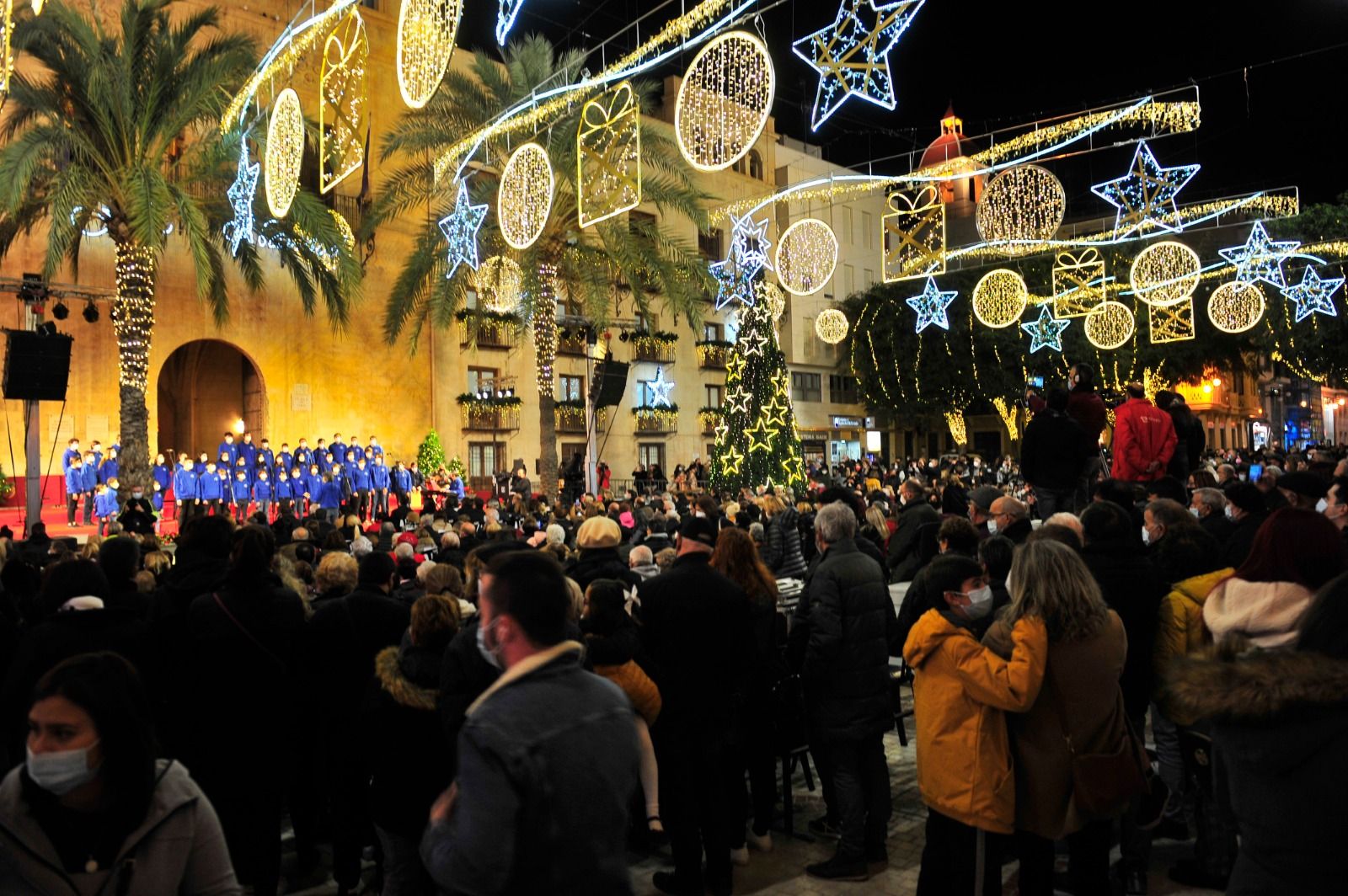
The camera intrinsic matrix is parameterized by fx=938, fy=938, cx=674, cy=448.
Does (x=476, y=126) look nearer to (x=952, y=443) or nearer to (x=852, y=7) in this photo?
(x=852, y=7)

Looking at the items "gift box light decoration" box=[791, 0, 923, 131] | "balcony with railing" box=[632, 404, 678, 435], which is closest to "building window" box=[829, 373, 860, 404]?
"balcony with railing" box=[632, 404, 678, 435]

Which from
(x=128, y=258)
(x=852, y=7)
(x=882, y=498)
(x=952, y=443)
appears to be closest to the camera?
(x=852, y=7)

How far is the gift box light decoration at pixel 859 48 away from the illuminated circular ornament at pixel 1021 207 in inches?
282

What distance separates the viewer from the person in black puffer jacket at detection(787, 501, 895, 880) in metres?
4.89

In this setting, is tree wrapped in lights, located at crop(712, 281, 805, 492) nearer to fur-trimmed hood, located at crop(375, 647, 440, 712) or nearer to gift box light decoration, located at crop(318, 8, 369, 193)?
gift box light decoration, located at crop(318, 8, 369, 193)

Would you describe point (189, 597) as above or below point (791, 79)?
below

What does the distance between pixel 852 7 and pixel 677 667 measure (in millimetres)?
7734

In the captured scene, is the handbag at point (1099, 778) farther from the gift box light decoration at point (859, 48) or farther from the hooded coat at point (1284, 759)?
the gift box light decoration at point (859, 48)

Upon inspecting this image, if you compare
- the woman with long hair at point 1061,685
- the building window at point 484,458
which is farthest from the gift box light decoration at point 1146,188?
the building window at point 484,458

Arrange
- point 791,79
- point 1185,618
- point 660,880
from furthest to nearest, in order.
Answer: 1. point 791,79
2. point 660,880
3. point 1185,618

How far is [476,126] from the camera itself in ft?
68.4

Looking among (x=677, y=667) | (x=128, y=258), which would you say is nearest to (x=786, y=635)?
(x=677, y=667)

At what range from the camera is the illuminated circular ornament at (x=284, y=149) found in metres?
10.6

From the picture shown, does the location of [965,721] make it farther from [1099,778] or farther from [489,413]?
[489,413]
